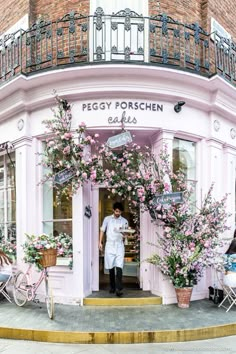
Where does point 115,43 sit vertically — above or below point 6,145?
above

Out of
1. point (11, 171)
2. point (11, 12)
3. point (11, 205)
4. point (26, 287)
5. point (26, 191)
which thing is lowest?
point (26, 287)

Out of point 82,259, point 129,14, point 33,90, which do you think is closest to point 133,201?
point 82,259

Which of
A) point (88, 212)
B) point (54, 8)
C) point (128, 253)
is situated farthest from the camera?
point (128, 253)

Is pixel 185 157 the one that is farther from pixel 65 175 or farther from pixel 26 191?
pixel 26 191

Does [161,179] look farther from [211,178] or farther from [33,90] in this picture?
[33,90]

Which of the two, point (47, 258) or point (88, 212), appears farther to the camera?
point (88, 212)

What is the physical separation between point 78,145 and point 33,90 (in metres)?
1.64

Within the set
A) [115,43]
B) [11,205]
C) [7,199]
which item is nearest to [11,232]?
[11,205]

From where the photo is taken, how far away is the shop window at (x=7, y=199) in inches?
353

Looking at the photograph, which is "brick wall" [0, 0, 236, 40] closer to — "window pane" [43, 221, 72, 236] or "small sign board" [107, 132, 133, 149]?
"small sign board" [107, 132, 133, 149]

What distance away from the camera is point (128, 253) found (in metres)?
9.55

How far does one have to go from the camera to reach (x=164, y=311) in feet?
23.2

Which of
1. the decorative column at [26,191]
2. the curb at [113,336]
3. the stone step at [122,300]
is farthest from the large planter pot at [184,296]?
the decorative column at [26,191]

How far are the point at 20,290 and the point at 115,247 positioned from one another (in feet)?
6.61
